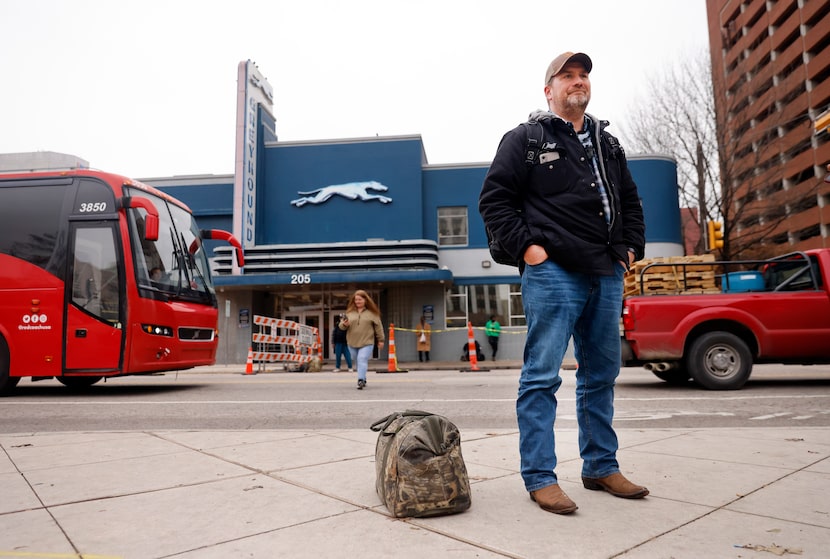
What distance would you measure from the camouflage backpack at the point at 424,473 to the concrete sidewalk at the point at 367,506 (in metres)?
0.07

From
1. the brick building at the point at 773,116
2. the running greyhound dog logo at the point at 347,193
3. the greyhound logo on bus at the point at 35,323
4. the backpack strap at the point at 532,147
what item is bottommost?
the greyhound logo on bus at the point at 35,323

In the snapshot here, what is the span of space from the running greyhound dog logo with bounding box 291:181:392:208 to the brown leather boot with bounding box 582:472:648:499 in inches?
874

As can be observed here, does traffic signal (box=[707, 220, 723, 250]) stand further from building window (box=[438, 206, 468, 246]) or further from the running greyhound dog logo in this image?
the running greyhound dog logo

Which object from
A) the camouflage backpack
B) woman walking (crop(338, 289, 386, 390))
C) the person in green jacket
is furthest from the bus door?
the person in green jacket

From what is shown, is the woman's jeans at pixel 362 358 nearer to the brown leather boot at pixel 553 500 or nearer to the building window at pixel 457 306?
the brown leather boot at pixel 553 500

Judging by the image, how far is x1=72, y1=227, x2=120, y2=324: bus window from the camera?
9.32 metres

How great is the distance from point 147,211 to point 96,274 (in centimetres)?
138

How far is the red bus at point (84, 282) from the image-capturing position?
924cm

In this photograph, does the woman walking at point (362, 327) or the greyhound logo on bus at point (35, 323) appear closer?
the greyhound logo on bus at point (35, 323)

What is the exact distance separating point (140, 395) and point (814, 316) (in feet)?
34.3

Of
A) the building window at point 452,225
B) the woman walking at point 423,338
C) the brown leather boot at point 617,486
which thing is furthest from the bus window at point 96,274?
the building window at point 452,225

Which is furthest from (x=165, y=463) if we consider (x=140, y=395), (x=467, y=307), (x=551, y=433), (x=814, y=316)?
(x=467, y=307)

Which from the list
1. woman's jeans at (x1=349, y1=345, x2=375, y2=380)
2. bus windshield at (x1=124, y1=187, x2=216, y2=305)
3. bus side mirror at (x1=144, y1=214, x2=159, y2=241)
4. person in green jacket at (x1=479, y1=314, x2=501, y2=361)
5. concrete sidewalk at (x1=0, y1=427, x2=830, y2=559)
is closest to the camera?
concrete sidewalk at (x1=0, y1=427, x2=830, y2=559)

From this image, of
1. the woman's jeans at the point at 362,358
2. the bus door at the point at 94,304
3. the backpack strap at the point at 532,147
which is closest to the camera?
the backpack strap at the point at 532,147
